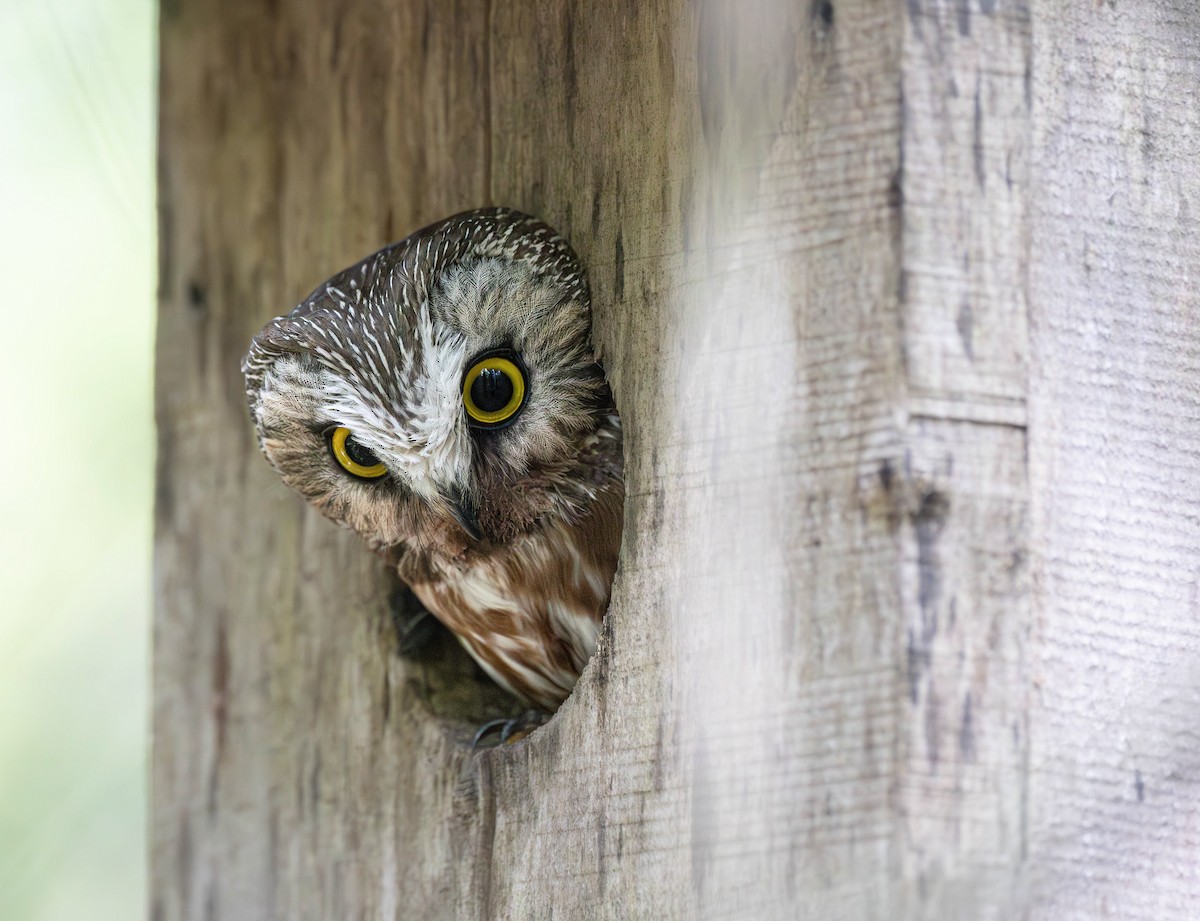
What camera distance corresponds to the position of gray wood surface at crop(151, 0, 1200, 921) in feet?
5.09

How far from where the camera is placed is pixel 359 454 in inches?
102

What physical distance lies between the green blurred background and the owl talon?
2.24 meters

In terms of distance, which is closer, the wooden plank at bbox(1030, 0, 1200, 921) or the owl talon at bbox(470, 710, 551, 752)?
the wooden plank at bbox(1030, 0, 1200, 921)

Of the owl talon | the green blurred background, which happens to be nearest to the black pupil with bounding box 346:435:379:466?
the owl talon

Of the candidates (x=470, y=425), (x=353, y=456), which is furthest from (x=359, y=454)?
(x=470, y=425)

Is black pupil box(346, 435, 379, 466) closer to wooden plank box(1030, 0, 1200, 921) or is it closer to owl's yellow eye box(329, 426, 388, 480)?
owl's yellow eye box(329, 426, 388, 480)

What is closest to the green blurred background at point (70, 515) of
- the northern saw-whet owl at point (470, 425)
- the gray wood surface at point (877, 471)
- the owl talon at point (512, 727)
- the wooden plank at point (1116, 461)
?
the northern saw-whet owl at point (470, 425)

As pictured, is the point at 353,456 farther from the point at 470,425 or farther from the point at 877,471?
the point at 877,471

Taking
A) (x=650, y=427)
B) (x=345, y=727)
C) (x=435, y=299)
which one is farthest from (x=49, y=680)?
(x=650, y=427)

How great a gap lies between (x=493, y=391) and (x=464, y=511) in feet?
0.73

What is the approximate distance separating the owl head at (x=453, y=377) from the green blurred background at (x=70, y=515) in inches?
79.3

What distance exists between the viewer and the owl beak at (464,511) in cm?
249

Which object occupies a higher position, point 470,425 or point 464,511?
point 470,425

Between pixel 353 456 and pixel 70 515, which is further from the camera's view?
pixel 70 515
